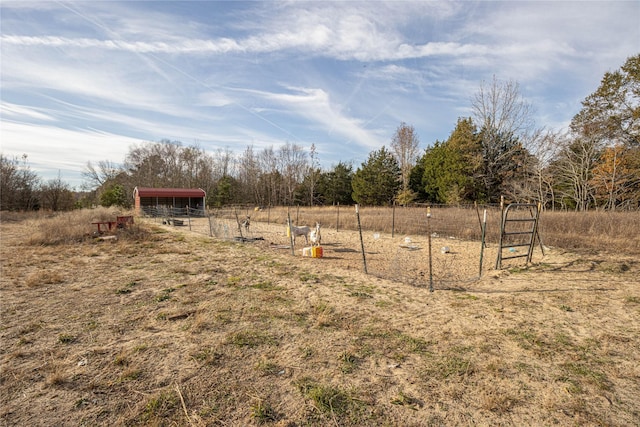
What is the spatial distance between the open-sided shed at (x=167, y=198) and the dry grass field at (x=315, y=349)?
25.0m

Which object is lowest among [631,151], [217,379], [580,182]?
[217,379]

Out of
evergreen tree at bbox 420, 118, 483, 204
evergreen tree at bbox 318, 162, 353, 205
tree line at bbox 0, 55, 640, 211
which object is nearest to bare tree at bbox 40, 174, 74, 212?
tree line at bbox 0, 55, 640, 211

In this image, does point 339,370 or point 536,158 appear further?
point 536,158

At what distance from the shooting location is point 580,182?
2203 centimetres

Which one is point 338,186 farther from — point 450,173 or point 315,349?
point 315,349

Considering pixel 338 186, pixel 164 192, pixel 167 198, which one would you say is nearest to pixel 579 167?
pixel 338 186

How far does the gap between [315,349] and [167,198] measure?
32.2 metres

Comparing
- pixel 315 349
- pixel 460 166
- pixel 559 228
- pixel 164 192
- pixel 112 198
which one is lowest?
pixel 315 349

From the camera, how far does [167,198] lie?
3175 cm

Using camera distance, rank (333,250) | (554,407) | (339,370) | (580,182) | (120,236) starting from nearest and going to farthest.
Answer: (554,407) < (339,370) < (333,250) < (120,236) < (580,182)

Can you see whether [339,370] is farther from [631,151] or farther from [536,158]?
[536,158]

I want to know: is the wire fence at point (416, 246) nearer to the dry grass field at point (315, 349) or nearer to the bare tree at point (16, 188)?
the dry grass field at point (315, 349)

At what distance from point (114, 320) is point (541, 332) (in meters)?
6.21

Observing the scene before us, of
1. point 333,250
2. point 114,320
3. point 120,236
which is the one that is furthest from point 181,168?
point 114,320
